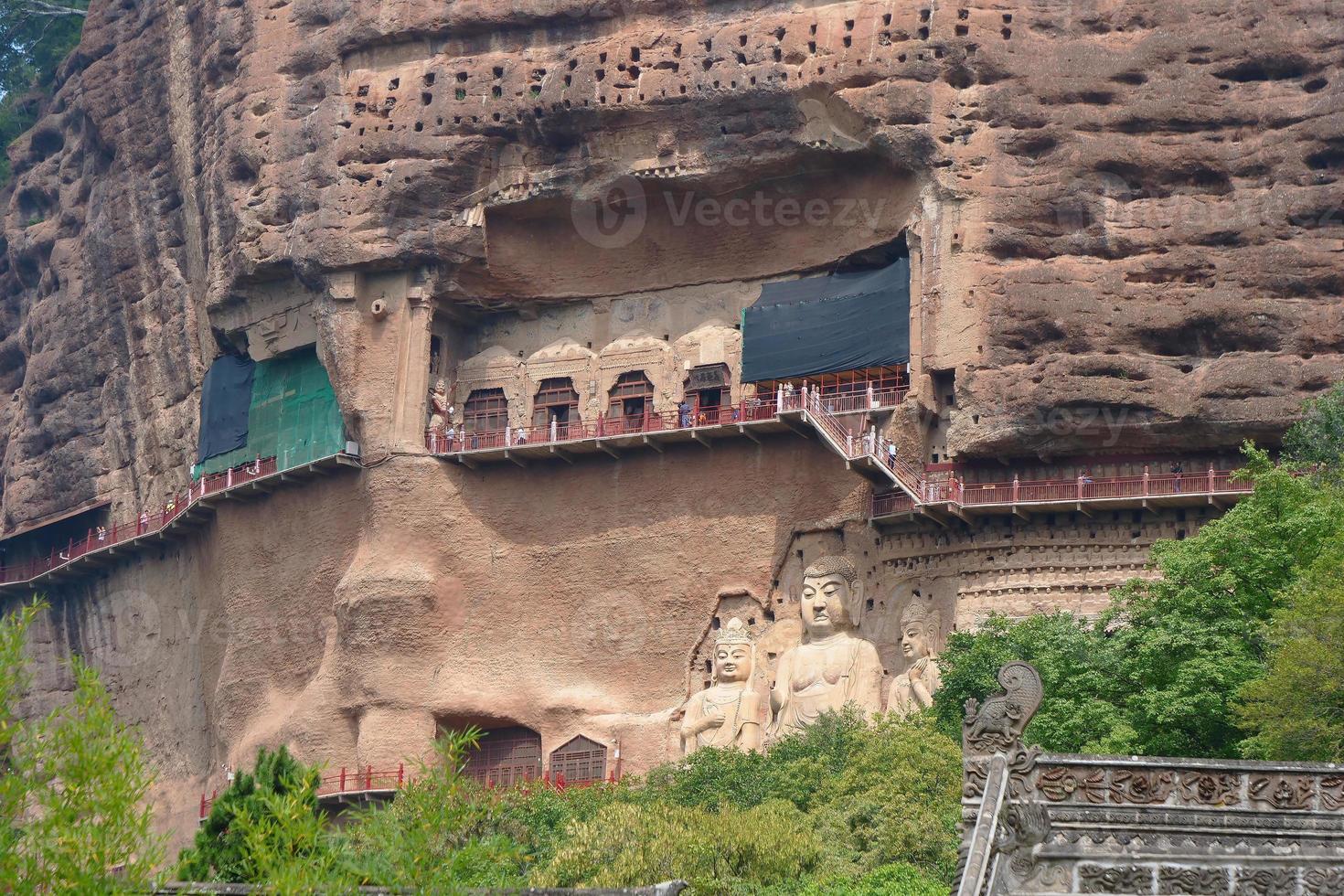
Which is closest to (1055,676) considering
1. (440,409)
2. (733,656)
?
(733,656)

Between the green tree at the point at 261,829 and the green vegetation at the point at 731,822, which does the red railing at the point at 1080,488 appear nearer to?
the green vegetation at the point at 731,822

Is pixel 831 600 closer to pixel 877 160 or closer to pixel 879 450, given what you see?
pixel 879 450

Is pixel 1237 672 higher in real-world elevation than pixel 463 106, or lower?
lower

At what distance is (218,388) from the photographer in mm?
51969

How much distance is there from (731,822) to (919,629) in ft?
32.6

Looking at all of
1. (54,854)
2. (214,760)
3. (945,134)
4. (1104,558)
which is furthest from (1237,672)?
(214,760)

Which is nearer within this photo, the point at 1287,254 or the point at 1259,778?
the point at 1259,778

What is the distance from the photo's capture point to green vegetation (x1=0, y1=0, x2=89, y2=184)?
210 ft

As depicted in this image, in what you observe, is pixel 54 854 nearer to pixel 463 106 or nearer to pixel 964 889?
pixel 964 889

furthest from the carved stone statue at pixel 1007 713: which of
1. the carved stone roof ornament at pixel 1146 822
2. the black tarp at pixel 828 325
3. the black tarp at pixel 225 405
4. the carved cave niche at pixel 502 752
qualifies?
the black tarp at pixel 225 405

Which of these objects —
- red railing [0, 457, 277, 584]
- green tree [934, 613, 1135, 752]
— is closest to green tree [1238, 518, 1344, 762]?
green tree [934, 613, 1135, 752]

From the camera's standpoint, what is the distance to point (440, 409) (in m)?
48.5

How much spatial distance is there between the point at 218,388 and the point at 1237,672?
83.3 ft

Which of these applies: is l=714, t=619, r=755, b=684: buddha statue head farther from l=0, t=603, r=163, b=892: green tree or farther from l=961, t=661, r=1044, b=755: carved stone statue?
l=0, t=603, r=163, b=892: green tree
